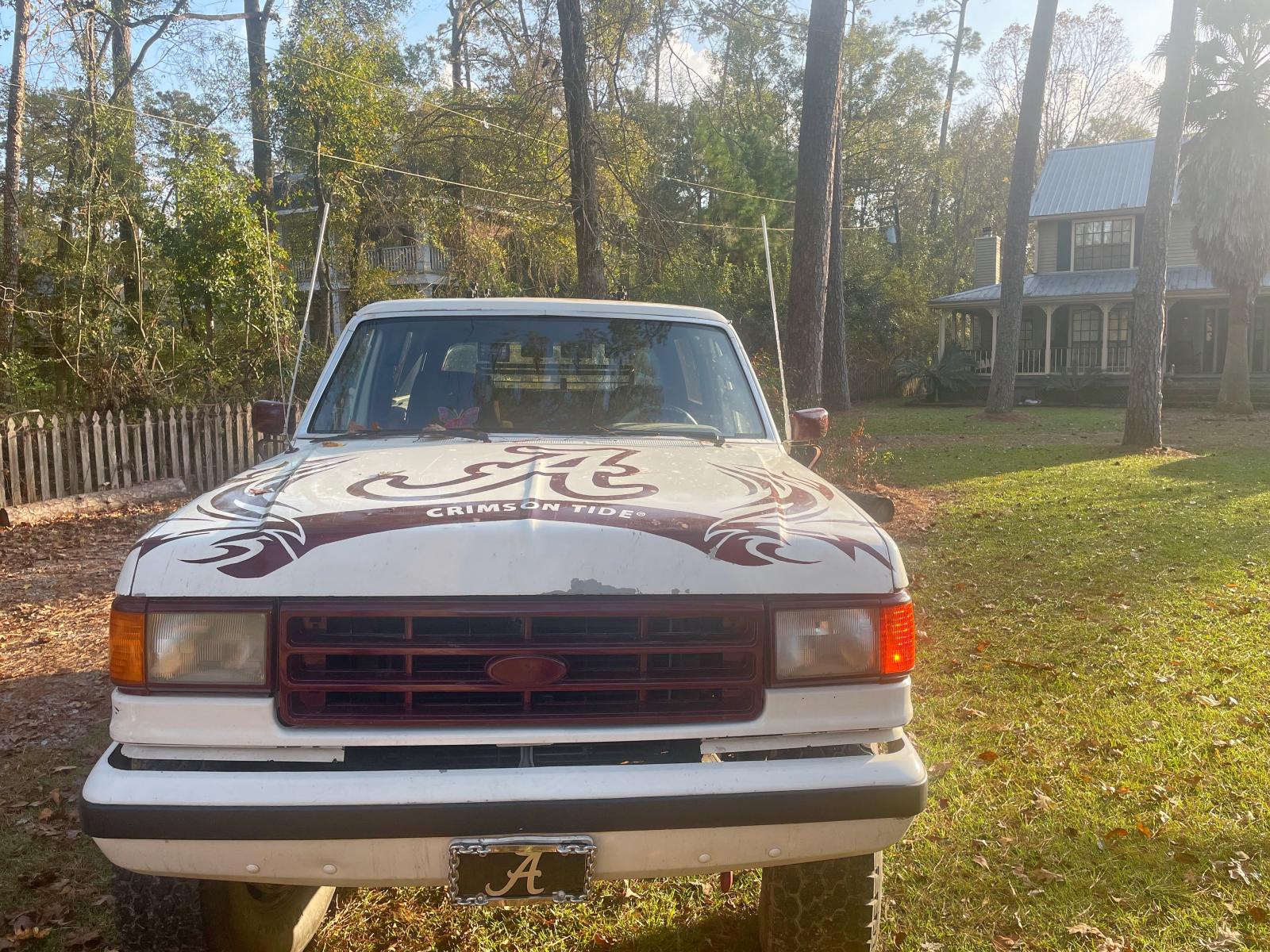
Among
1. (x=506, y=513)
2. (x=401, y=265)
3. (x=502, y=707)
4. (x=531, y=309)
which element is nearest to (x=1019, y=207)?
(x=401, y=265)

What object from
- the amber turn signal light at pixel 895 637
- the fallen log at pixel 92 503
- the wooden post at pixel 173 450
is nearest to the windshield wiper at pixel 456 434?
the amber turn signal light at pixel 895 637

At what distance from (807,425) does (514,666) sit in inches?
86.5

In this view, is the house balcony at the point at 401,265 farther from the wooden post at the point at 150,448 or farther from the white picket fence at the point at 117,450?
the wooden post at the point at 150,448

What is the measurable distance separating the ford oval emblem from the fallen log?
9.52 m

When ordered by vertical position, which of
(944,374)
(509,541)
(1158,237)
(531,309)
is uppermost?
(1158,237)

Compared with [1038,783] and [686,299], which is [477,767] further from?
[686,299]

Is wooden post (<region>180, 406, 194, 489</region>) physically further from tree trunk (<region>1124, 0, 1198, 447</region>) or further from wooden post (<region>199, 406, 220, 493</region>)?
tree trunk (<region>1124, 0, 1198, 447</region>)

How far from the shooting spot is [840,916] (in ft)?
8.30

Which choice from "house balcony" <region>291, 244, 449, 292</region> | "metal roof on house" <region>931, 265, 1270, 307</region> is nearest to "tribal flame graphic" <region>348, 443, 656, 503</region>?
"house balcony" <region>291, 244, 449, 292</region>

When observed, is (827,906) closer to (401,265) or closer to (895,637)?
(895,637)

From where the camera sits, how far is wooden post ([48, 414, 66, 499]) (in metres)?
10.4

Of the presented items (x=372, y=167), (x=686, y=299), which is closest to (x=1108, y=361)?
(x=686, y=299)

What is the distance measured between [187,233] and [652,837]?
546 inches

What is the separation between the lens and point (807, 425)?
4105mm
